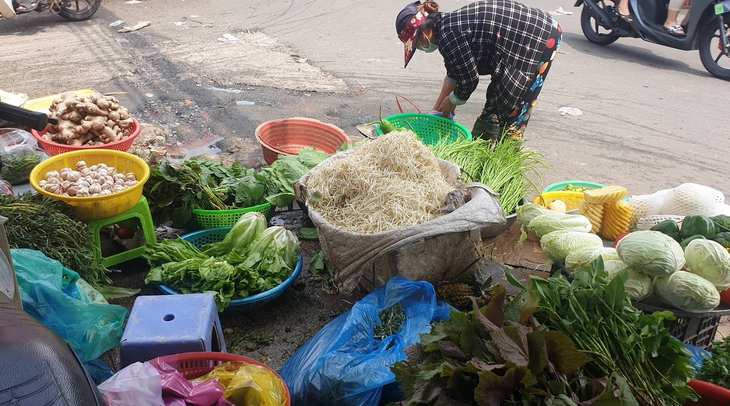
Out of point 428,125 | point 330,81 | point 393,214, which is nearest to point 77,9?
point 330,81

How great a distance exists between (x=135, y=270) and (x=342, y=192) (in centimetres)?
142

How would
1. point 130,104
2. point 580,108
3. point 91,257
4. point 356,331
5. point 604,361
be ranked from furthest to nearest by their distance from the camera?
point 580,108 < point 130,104 < point 91,257 < point 356,331 < point 604,361

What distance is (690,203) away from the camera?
3.30 m

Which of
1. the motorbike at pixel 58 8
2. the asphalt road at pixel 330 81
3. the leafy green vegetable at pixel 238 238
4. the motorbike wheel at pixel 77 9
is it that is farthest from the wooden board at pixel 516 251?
the motorbike wheel at pixel 77 9

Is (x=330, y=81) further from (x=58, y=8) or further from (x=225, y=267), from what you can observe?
(x=58, y=8)

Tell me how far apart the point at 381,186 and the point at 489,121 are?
6.18 feet

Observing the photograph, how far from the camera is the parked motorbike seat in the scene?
1153 millimetres

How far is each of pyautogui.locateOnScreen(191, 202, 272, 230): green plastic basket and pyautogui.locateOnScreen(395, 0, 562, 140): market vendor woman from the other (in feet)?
6.02

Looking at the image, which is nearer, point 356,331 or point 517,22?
point 356,331

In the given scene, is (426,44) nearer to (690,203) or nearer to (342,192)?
(342,192)

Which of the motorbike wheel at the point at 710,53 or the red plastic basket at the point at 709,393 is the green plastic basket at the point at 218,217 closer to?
the red plastic basket at the point at 709,393

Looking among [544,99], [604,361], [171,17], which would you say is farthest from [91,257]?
[171,17]

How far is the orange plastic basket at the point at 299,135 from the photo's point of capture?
4.56m

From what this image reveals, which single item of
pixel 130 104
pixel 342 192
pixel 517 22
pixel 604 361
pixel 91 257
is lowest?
pixel 130 104
